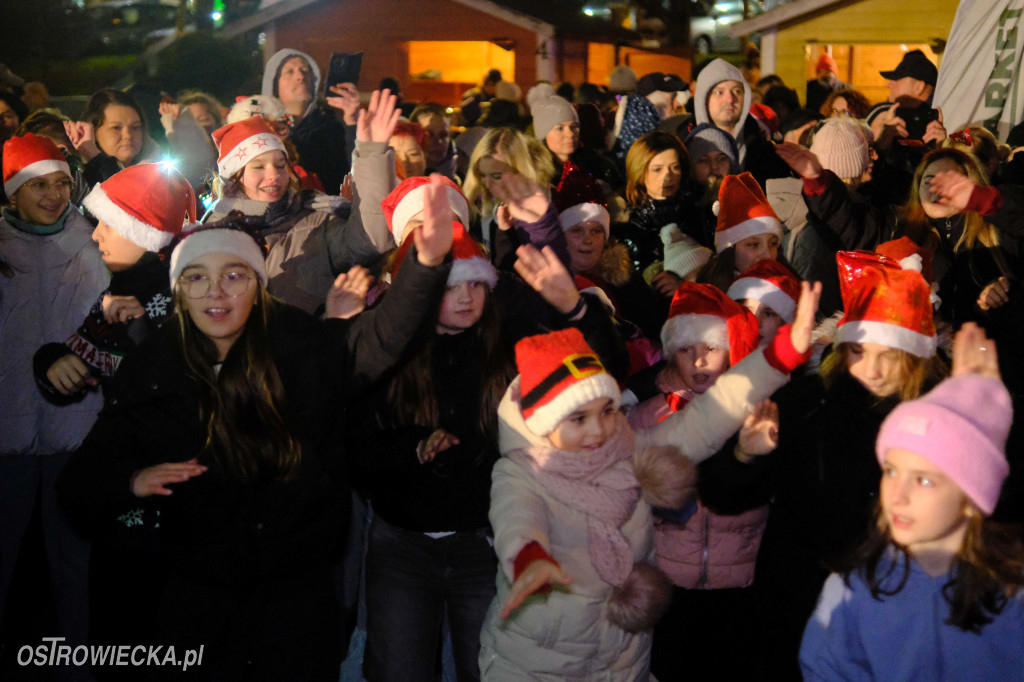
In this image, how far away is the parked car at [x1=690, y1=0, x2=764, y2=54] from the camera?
2747 cm

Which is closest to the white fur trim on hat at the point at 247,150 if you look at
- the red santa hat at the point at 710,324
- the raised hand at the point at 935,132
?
the red santa hat at the point at 710,324

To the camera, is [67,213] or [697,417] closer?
[697,417]

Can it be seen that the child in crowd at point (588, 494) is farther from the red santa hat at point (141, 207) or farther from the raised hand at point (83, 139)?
the raised hand at point (83, 139)

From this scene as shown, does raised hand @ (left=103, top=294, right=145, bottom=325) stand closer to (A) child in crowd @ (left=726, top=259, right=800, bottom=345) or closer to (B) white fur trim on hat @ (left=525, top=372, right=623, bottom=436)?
(B) white fur trim on hat @ (left=525, top=372, right=623, bottom=436)

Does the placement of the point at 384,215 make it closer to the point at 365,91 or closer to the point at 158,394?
the point at 158,394

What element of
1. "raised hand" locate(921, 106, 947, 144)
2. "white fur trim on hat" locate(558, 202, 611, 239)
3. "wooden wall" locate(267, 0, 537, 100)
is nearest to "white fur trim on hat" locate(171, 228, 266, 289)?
"white fur trim on hat" locate(558, 202, 611, 239)

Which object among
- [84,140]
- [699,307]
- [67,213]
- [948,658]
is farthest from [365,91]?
[948,658]

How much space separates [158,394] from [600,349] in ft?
5.25

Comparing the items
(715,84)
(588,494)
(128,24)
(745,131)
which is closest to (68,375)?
(588,494)

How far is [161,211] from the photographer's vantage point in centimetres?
381

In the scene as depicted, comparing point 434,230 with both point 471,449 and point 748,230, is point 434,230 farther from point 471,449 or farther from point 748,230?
point 748,230

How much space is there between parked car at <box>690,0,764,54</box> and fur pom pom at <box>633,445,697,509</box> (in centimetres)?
2608

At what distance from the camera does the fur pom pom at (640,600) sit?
276 cm

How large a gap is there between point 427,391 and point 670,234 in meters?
2.51
